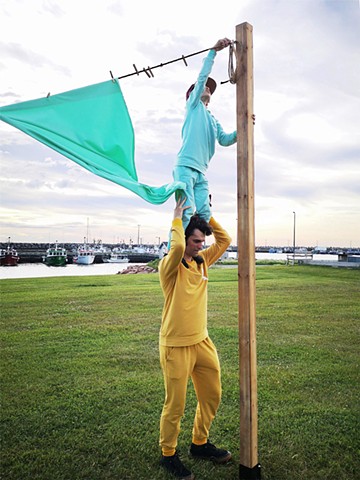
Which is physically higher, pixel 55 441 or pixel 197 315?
pixel 197 315

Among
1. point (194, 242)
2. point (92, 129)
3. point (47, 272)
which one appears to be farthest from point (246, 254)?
point (47, 272)

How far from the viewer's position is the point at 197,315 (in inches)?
123

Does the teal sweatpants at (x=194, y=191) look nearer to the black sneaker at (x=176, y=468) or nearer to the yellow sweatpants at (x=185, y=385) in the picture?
the yellow sweatpants at (x=185, y=385)

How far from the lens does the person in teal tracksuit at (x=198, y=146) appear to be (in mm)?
2963

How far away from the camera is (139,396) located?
4.53 meters

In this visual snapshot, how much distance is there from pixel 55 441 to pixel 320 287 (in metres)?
11.8

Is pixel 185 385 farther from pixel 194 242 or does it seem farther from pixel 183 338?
pixel 194 242

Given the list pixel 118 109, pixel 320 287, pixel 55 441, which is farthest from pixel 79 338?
pixel 320 287

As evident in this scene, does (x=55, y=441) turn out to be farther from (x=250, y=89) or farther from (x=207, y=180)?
(x=250, y=89)

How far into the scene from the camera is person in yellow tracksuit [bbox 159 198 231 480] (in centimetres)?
300

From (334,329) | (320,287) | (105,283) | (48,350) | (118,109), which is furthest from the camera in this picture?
(105,283)

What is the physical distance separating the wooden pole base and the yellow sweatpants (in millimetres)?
404

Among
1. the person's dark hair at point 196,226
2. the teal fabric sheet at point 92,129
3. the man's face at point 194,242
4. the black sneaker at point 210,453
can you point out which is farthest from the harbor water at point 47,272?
the person's dark hair at point 196,226

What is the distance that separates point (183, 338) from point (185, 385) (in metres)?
0.34
